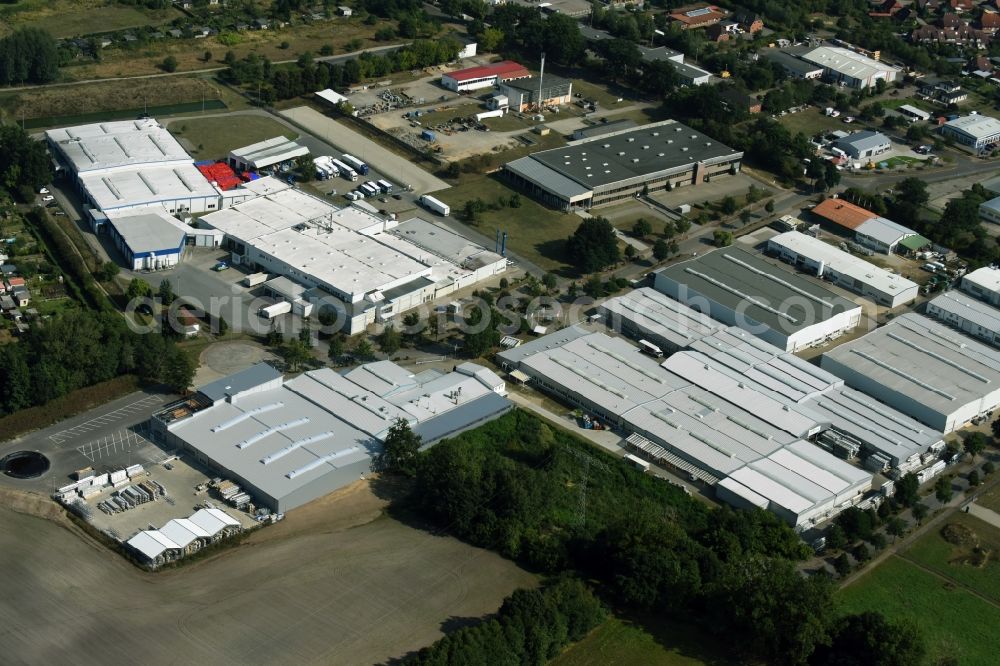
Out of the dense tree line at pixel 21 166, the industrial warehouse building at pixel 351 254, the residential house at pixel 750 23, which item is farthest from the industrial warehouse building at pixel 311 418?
the residential house at pixel 750 23

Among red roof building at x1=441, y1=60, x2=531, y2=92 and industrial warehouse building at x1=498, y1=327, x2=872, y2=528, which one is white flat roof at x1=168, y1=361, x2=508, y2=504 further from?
red roof building at x1=441, y1=60, x2=531, y2=92

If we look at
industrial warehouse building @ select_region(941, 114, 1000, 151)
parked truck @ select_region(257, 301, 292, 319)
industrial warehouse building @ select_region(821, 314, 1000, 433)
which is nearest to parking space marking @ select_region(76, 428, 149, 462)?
parked truck @ select_region(257, 301, 292, 319)

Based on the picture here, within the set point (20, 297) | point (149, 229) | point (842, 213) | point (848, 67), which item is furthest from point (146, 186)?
point (848, 67)

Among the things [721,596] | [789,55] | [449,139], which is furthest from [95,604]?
[789,55]

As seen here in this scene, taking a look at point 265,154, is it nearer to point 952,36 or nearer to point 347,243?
point 347,243

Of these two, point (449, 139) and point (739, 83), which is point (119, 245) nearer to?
point (449, 139)

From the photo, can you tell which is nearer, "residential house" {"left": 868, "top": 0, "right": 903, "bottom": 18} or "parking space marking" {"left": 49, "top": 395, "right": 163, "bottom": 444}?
"parking space marking" {"left": 49, "top": 395, "right": 163, "bottom": 444}

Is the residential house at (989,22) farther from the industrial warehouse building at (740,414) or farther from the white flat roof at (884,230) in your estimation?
the industrial warehouse building at (740,414)
